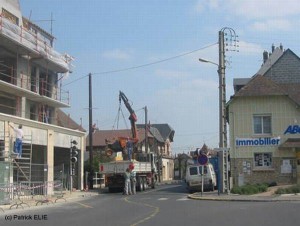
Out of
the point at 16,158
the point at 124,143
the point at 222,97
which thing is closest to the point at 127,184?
the point at 124,143

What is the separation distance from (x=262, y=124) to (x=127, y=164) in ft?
34.1

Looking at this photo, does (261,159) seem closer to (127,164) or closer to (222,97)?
(222,97)

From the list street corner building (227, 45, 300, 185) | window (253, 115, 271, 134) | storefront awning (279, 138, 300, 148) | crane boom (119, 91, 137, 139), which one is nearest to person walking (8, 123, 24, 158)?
crane boom (119, 91, 137, 139)

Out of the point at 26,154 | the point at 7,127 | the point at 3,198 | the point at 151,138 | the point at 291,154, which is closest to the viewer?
the point at 3,198

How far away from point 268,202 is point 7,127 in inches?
601

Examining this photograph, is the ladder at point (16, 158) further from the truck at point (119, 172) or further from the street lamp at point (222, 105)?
the street lamp at point (222, 105)

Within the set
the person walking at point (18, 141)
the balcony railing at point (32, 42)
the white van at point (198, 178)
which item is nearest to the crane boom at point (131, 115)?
the balcony railing at point (32, 42)

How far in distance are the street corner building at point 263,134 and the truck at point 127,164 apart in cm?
715

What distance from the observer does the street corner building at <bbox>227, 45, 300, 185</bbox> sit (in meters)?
36.5

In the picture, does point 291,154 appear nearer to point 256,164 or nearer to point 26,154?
point 256,164

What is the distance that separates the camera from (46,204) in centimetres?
2606

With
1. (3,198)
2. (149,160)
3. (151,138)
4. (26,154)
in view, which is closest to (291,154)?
(149,160)

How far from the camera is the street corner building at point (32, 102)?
32.2 m

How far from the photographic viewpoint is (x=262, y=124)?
37.8 metres
